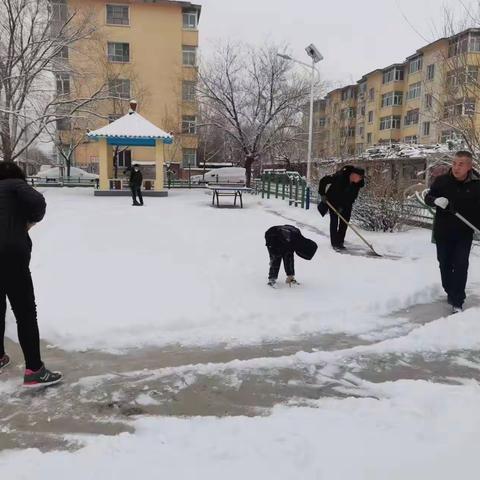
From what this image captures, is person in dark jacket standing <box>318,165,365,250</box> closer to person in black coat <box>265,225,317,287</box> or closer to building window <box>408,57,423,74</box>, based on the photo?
person in black coat <box>265,225,317,287</box>

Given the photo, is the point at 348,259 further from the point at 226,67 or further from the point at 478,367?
the point at 226,67

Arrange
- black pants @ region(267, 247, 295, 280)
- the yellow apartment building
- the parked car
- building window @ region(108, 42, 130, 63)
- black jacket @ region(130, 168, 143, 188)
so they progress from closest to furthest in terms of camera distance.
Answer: black pants @ region(267, 247, 295, 280)
black jacket @ region(130, 168, 143, 188)
the parked car
the yellow apartment building
building window @ region(108, 42, 130, 63)

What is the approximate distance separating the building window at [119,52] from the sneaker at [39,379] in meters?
38.0

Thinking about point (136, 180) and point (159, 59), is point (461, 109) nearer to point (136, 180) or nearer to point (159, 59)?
point (136, 180)

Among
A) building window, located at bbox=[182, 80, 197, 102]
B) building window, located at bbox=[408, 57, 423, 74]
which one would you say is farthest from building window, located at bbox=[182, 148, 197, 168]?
building window, located at bbox=[408, 57, 423, 74]

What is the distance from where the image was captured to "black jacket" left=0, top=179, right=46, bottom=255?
11.2 ft

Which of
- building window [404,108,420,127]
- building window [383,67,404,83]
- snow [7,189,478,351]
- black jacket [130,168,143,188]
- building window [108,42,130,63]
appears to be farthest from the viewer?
building window [383,67,404,83]

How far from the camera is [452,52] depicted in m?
9.67

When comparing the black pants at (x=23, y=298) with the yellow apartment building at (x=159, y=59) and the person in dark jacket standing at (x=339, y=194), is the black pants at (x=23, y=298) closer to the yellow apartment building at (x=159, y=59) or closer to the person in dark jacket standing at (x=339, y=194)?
the person in dark jacket standing at (x=339, y=194)

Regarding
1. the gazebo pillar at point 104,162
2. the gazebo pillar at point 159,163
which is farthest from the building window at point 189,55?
the gazebo pillar at point 159,163

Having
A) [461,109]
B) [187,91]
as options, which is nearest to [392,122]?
[187,91]

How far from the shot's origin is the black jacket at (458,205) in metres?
5.25

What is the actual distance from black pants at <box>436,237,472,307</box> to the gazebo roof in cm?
1689

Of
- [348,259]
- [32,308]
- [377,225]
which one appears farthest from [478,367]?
[377,225]
